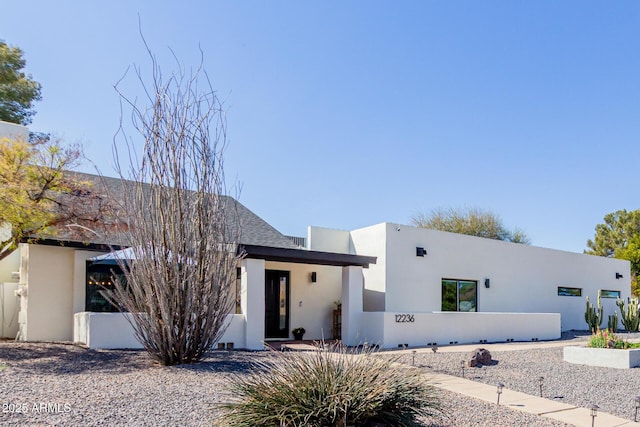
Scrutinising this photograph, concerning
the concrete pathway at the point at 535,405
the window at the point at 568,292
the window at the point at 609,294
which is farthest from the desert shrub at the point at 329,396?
the window at the point at 609,294

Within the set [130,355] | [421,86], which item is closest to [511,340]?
[421,86]

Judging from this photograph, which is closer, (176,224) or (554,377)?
(176,224)

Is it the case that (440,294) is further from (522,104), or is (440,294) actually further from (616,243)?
(616,243)

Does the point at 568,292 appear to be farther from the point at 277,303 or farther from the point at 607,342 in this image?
the point at 277,303

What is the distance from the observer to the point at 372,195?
21.1 metres

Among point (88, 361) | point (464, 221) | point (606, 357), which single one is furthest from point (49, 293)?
point (464, 221)

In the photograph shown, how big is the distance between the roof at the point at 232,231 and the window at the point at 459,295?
5.52 m

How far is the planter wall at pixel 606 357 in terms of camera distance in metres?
11.0

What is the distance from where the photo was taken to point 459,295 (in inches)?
700

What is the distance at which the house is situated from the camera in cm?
1213

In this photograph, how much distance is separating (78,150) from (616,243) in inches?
1871

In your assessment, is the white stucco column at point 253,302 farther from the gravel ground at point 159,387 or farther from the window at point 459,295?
the window at point 459,295

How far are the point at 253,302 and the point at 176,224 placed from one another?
4.68 m

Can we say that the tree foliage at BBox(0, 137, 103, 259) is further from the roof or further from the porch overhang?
the porch overhang
